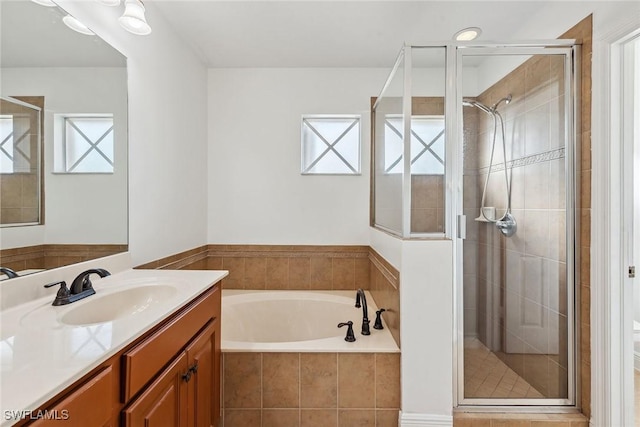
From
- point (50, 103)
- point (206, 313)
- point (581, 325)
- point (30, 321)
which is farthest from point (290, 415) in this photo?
point (50, 103)

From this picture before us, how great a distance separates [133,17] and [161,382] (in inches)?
64.1

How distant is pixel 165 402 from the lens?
1.05 meters

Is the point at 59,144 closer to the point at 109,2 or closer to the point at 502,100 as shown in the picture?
the point at 109,2

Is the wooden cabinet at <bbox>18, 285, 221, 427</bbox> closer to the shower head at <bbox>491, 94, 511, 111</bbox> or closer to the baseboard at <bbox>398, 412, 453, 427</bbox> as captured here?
the baseboard at <bbox>398, 412, 453, 427</bbox>

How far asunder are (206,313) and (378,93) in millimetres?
2332

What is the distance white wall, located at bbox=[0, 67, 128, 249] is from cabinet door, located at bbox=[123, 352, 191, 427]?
0.72 m

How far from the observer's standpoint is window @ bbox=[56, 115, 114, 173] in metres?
1.32

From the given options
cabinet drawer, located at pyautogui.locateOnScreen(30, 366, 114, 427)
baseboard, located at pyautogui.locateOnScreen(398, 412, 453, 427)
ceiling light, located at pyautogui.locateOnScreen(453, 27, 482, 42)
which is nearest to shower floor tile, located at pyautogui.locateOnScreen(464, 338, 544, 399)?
baseboard, located at pyautogui.locateOnScreen(398, 412, 453, 427)

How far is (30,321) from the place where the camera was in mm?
944

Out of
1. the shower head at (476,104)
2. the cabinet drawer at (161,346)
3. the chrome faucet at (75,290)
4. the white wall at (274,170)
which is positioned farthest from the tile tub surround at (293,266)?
the chrome faucet at (75,290)

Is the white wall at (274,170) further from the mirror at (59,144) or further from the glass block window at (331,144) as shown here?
the mirror at (59,144)

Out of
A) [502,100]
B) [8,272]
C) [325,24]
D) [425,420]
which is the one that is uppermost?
[325,24]

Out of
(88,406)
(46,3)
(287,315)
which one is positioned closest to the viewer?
(88,406)

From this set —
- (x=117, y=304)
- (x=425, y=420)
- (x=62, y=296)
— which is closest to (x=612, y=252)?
(x=425, y=420)
